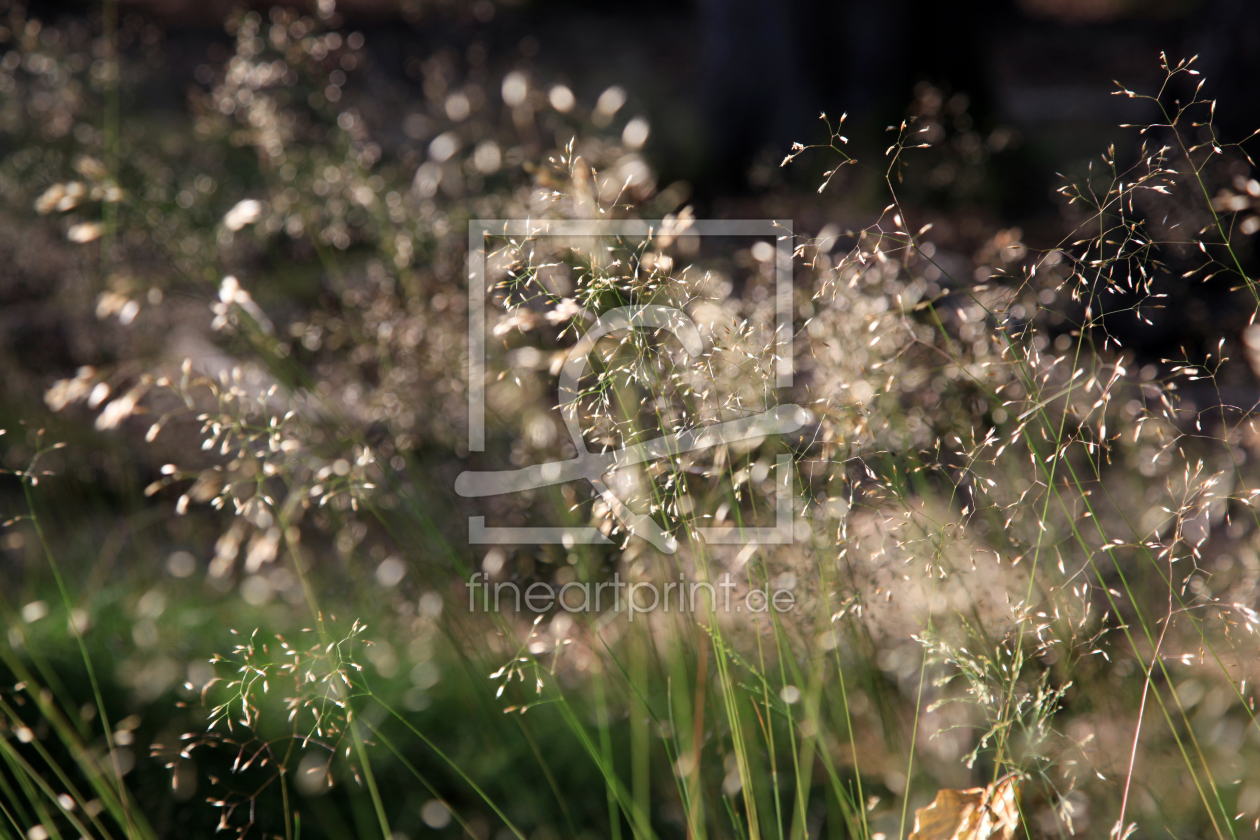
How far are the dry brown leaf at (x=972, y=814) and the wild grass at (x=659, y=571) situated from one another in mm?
23

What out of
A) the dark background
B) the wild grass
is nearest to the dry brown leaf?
the wild grass

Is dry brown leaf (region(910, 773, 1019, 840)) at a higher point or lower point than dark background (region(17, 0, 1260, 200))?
lower

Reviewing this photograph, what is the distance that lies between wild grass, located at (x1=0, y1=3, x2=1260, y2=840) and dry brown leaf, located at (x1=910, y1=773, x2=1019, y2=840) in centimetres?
2

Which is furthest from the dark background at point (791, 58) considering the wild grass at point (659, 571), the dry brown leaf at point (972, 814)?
the dry brown leaf at point (972, 814)

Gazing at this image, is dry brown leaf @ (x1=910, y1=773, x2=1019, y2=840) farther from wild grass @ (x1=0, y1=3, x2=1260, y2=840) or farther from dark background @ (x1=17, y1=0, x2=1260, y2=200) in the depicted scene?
dark background @ (x1=17, y1=0, x2=1260, y2=200)

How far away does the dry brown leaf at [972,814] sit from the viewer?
899 mm

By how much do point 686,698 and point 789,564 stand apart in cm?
27

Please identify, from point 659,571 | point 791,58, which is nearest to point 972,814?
point 659,571

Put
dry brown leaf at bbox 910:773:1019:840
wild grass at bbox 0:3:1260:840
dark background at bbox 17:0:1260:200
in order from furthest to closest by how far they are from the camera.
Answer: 1. dark background at bbox 17:0:1260:200
2. wild grass at bbox 0:3:1260:840
3. dry brown leaf at bbox 910:773:1019:840

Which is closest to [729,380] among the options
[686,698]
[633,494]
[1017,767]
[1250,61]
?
[633,494]

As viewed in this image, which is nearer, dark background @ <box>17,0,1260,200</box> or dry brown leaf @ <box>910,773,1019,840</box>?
dry brown leaf @ <box>910,773,1019,840</box>

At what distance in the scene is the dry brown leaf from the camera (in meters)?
0.90

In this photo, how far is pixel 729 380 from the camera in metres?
1.21

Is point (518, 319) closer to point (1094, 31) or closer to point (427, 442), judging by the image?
point (427, 442)
